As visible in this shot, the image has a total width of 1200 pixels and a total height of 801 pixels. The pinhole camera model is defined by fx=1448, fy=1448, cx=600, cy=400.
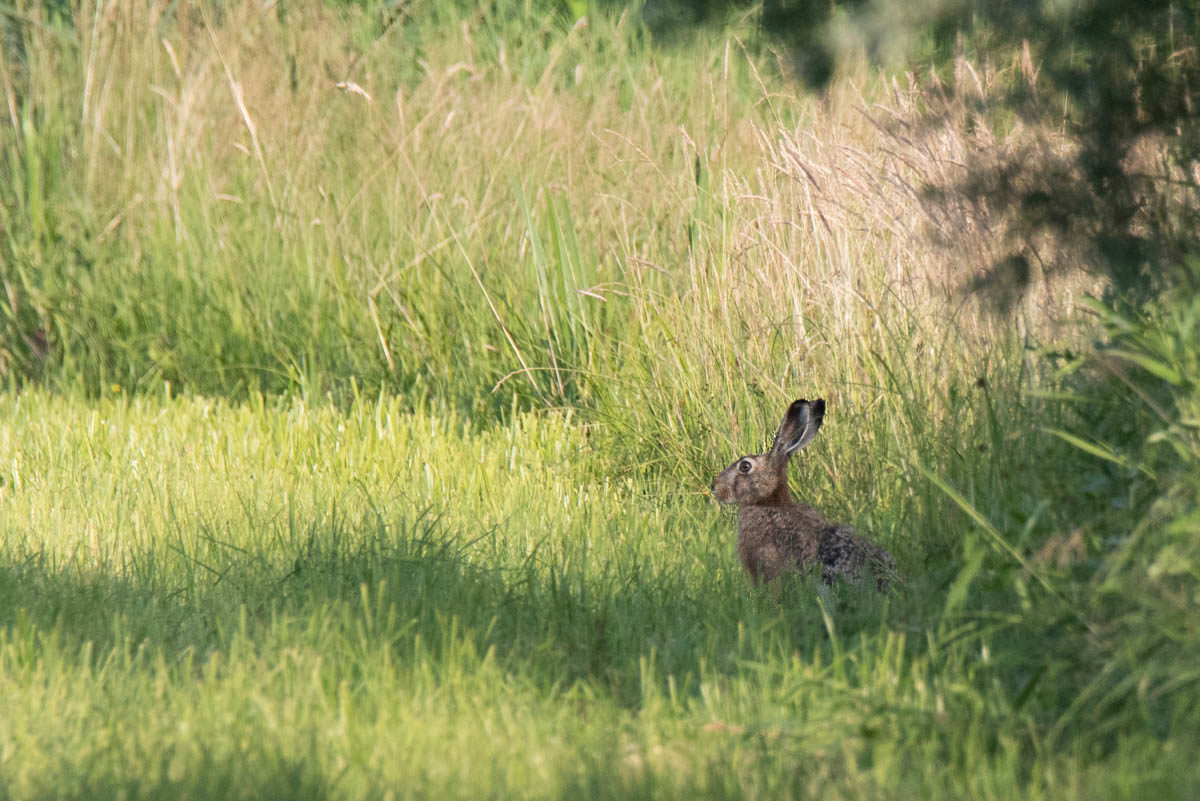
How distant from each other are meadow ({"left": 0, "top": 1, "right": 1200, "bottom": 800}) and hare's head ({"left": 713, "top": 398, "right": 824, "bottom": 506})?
246 millimetres

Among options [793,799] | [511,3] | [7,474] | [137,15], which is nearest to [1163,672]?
[793,799]

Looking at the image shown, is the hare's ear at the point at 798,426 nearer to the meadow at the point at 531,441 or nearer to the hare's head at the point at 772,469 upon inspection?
the hare's head at the point at 772,469

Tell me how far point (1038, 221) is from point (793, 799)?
1690 millimetres

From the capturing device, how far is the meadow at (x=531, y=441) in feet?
10.3

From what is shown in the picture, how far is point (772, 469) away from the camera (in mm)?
4969

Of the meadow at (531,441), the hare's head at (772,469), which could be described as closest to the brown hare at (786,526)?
the hare's head at (772,469)

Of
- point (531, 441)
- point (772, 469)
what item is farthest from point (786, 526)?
point (531, 441)

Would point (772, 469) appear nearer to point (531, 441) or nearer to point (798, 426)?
point (798, 426)

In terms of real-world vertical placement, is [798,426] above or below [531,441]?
above

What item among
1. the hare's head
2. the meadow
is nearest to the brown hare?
the hare's head

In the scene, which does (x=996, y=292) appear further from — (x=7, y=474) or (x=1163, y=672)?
(x=7, y=474)

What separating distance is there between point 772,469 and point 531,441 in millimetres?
1959

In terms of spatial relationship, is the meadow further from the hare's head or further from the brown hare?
the hare's head

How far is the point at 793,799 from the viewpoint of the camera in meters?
2.94
